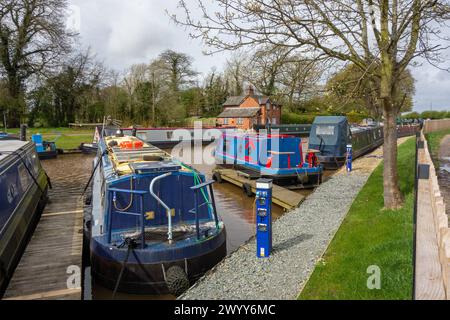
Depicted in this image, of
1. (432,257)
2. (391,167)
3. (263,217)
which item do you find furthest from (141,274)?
(391,167)

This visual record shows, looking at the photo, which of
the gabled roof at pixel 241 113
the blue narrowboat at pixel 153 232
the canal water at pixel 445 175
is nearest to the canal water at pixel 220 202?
the blue narrowboat at pixel 153 232

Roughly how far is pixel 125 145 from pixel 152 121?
3481 centimetres

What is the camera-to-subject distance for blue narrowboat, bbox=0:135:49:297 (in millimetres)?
6320

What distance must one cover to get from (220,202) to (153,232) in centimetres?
715

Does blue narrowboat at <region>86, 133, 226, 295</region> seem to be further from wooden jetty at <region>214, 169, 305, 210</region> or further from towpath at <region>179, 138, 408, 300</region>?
wooden jetty at <region>214, 169, 305, 210</region>

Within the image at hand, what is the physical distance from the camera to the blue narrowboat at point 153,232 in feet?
20.7

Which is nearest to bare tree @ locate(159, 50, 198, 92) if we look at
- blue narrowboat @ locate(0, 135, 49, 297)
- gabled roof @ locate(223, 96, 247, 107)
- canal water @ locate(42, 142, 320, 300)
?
gabled roof @ locate(223, 96, 247, 107)

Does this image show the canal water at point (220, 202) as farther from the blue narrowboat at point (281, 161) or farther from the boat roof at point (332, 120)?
the boat roof at point (332, 120)

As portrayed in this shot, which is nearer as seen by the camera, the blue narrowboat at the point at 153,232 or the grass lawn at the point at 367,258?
the grass lawn at the point at 367,258

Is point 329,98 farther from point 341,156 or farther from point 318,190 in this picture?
point 341,156

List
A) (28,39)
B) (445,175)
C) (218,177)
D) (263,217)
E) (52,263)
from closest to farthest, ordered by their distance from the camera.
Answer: (263,217) < (52,263) < (445,175) < (218,177) < (28,39)

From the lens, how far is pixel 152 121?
44.8m

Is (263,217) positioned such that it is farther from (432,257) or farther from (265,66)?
(265,66)

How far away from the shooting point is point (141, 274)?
633 cm
